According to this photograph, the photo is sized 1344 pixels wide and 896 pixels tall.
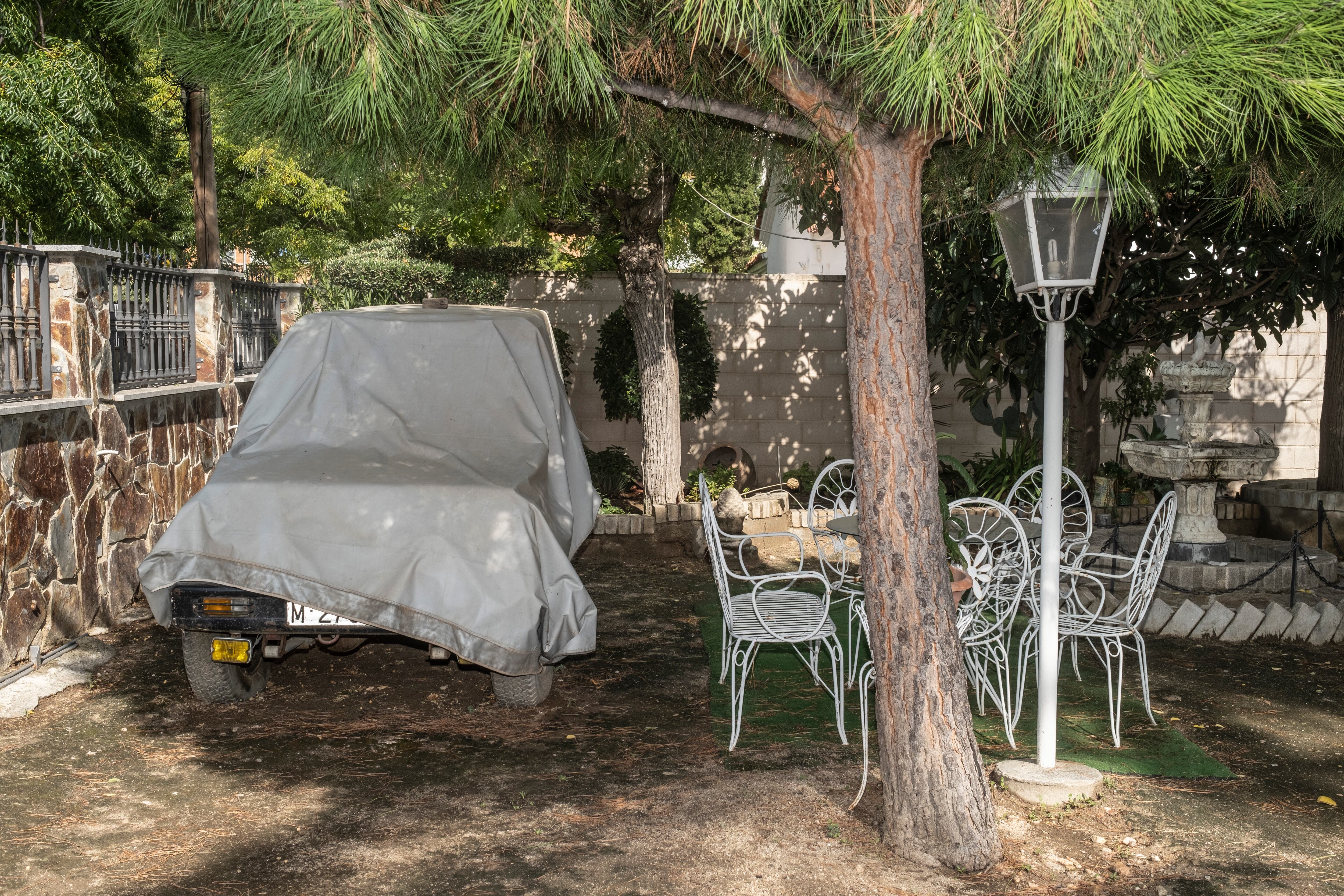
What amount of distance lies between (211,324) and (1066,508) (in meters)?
6.44

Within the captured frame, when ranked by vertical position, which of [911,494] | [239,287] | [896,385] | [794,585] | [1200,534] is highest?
[239,287]

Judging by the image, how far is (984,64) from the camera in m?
2.94

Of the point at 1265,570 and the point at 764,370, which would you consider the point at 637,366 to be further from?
the point at 1265,570

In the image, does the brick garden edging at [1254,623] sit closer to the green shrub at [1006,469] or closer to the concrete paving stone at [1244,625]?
the concrete paving stone at [1244,625]

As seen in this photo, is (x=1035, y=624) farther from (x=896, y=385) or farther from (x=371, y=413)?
(x=371, y=413)

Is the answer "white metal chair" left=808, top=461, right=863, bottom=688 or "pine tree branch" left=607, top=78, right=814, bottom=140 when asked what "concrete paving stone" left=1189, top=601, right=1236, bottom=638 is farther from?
"pine tree branch" left=607, top=78, right=814, bottom=140

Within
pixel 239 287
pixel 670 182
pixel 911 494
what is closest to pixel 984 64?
pixel 911 494

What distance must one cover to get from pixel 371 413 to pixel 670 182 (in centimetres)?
445

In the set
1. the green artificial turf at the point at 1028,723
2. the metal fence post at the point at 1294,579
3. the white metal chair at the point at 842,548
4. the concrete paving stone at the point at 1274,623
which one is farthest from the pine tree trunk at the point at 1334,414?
the green artificial turf at the point at 1028,723

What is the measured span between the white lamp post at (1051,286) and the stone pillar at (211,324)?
6.28 metres

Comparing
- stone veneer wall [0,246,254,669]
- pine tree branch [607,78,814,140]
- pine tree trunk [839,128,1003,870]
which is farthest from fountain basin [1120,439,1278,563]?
stone veneer wall [0,246,254,669]

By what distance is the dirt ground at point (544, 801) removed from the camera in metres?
3.52

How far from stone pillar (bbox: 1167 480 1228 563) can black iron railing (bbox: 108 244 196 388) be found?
7216 millimetres

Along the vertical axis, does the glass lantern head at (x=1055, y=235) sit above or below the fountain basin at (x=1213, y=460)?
above
